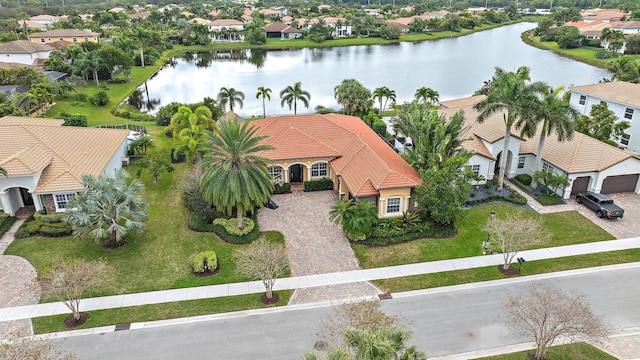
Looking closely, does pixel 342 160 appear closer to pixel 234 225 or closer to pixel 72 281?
pixel 234 225

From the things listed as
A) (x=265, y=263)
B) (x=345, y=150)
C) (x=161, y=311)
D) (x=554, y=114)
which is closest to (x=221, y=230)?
(x=161, y=311)

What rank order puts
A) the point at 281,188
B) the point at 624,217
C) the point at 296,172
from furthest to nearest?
the point at 296,172, the point at 281,188, the point at 624,217

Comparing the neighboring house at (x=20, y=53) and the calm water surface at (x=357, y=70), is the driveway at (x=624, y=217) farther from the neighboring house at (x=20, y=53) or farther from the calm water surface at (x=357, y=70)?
the neighboring house at (x=20, y=53)

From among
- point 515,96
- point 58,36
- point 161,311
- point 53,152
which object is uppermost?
point 515,96

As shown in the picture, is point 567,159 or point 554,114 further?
point 567,159

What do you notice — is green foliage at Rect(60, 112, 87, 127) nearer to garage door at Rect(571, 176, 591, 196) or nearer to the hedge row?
the hedge row

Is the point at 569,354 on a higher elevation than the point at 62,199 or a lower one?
lower
